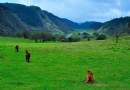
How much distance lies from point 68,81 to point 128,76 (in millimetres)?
8688

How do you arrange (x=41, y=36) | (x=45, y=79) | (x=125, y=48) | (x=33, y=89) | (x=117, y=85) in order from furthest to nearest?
(x=41, y=36), (x=125, y=48), (x=45, y=79), (x=117, y=85), (x=33, y=89)

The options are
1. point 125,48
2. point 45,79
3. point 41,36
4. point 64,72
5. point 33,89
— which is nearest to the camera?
point 33,89

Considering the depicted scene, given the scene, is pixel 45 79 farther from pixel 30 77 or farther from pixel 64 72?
pixel 64 72

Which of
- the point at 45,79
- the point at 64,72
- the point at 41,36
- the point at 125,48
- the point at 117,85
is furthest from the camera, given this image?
the point at 41,36

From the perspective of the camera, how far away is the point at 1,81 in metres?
35.3

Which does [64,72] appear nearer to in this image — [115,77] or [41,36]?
[115,77]

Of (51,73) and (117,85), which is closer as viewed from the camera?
(117,85)

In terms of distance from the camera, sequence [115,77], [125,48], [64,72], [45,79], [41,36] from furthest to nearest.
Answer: [41,36] < [125,48] < [64,72] < [115,77] < [45,79]

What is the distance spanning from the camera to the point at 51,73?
4284 cm

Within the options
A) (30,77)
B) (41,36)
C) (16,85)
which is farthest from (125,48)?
(41,36)

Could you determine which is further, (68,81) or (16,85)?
(68,81)

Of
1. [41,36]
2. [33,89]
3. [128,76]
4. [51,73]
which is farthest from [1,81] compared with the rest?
[41,36]

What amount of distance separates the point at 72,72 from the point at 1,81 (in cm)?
1154

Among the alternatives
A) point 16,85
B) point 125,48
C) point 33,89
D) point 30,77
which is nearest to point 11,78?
point 30,77
